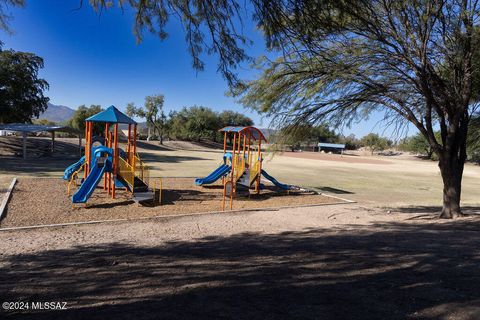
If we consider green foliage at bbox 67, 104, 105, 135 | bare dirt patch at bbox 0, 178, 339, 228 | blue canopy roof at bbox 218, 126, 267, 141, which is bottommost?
bare dirt patch at bbox 0, 178, 339, 228

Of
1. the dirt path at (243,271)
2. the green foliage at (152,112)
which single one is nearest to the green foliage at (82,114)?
the green foliage at (152,112)

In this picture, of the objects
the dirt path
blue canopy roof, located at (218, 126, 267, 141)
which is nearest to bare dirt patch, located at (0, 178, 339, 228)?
the dirt path

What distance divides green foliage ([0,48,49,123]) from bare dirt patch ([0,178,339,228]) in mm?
24009

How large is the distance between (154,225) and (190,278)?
466 centimetres

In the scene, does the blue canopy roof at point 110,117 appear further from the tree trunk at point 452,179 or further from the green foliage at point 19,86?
the green foliage at point 19,86

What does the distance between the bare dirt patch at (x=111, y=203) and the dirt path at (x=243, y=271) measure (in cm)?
137

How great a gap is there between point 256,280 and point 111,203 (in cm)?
857

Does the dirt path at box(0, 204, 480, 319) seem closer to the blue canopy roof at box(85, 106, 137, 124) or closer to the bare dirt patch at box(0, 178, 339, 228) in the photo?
the bare dirt patch at box(0, 178, 339, 228)

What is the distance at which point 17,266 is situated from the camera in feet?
18.1

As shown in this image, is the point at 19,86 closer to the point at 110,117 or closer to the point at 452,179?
the point at 110,117

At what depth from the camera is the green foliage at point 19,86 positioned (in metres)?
34.3

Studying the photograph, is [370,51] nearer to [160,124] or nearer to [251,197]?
[251,197]

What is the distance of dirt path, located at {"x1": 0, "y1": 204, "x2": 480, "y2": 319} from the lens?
3.72 m

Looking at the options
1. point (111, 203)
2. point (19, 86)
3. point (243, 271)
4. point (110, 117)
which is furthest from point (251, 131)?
point (19, 86)
